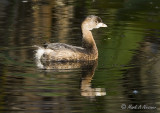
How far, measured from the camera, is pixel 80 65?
32.8 ft

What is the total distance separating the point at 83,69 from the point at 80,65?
0.32 meters

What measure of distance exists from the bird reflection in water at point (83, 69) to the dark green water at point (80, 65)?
14mm

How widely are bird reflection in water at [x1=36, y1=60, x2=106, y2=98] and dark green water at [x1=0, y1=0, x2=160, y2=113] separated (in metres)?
0.01

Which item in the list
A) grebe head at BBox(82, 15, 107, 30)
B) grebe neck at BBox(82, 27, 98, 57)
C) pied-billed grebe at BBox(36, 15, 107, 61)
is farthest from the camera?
grebe head at BBox(82, 15, 107, 30)

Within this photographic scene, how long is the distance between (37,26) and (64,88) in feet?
16.4

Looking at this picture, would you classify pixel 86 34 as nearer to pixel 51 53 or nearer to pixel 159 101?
pixel 51 53

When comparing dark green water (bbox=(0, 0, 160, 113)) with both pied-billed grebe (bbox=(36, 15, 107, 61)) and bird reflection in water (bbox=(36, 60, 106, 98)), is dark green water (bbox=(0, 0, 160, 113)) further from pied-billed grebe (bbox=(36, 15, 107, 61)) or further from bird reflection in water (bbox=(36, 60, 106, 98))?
pied-billed grebe (bbox=(36, 15, 107, 61))

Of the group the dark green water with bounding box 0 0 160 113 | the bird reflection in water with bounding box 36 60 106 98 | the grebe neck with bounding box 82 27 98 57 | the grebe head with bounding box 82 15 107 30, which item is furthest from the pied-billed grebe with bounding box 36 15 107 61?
the grebe head with bounding box 82 15 107 30

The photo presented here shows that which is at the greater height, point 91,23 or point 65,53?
point 91,23

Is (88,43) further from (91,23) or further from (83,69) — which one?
(83,69)

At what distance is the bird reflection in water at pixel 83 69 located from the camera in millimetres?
8250

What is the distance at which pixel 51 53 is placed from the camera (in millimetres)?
10266

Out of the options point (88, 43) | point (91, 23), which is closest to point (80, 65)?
point (88, 43)

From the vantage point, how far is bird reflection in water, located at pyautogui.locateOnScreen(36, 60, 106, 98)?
325 inches
